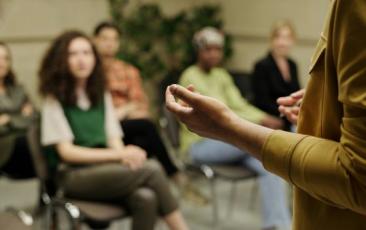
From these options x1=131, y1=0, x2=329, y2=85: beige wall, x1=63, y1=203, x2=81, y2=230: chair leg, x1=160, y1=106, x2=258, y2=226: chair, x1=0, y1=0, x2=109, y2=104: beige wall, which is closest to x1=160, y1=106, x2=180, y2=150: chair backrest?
x1=160, y1=106, x2=258, y2=226: chair

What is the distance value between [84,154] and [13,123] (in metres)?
1.13

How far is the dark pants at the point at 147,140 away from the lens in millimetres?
3449

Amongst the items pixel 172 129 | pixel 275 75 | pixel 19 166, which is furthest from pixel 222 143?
pixel 19 166

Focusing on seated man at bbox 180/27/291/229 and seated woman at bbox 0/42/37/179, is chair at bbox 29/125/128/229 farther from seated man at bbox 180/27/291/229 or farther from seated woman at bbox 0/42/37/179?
seated man at bbox 180/27/291/229

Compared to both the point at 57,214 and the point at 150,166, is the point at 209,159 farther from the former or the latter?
the point at 57,214

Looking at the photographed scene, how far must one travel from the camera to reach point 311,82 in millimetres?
889

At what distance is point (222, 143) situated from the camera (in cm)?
298

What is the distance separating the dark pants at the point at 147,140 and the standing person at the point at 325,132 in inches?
98.6

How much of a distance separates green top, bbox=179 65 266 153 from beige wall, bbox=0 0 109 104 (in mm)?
1711

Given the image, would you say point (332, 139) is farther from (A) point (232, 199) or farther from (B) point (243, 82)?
(B) point (243, 82)

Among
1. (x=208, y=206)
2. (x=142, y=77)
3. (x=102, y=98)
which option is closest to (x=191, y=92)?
(x=102, y=98)

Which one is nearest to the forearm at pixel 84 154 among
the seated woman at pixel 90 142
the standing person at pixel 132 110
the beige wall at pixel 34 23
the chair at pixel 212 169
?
the seated woman at pixel 90 142

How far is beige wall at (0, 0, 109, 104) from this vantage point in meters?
4.41

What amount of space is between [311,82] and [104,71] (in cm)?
204
